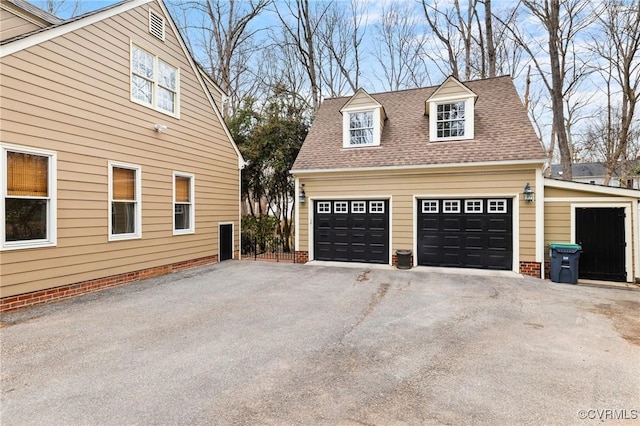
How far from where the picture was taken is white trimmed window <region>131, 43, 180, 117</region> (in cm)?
752

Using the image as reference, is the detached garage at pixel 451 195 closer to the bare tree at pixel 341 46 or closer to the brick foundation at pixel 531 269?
the brick foundation at pixel 531 269

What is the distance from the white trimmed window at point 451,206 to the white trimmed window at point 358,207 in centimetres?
240

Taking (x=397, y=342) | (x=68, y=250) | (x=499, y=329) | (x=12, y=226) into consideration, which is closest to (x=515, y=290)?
(x=499, y=329)

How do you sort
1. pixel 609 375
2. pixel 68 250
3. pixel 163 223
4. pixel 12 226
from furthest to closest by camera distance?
pixel 163 223 < pixel 68 250 < pixel 12 226 < pixel 609 375

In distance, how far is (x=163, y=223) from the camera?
8172mm

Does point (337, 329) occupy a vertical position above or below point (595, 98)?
below

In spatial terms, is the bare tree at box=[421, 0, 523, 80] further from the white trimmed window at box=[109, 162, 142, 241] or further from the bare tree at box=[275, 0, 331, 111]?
the white trimmed window at box=[109, 162, 142, 241]

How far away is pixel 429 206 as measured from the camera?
9.43 metres

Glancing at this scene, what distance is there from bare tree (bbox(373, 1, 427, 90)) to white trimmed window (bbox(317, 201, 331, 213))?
40.9 ft

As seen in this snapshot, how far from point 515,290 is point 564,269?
1.99m

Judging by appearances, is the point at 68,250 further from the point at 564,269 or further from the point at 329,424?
the point at 564,269

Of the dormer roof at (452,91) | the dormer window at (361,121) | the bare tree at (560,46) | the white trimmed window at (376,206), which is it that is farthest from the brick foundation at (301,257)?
the bare tree at (560,46)

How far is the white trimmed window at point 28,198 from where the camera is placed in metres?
5.05

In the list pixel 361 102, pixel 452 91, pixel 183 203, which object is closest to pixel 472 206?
Answer: pixel 452 91
